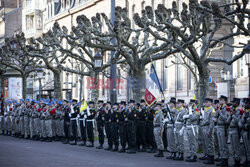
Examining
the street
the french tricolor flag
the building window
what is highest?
the building window

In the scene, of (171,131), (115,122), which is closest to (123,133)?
(115,122)

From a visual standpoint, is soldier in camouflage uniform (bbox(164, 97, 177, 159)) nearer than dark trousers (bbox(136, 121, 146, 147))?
Yes

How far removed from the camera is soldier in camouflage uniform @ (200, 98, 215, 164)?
16.7 m

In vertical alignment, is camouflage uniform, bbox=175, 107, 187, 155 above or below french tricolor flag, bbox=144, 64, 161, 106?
below

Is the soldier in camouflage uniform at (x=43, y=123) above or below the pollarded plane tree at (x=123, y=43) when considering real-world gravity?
below

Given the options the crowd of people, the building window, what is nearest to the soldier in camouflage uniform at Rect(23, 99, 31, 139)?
the crowd of people

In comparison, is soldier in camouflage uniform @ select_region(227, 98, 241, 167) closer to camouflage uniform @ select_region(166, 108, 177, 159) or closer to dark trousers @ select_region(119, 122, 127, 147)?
camouflage uniform @ select_region(166, 108, 177, 159)

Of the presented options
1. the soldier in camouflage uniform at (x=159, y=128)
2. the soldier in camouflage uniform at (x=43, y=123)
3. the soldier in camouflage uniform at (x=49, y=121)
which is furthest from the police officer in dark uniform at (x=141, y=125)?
the soldier in camouflage uniform at (x=43, y=123)

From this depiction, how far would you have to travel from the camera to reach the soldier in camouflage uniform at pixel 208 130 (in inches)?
658

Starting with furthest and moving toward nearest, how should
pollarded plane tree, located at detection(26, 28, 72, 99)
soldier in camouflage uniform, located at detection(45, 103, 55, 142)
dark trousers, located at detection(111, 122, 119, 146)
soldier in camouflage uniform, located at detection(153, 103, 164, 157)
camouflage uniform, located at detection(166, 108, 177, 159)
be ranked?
1. pollarded plane tree, located at detection(26, 28, 72, 99)
2. soldier in camouflage uniform, located at detection(45, 103, 55, 142)
3. dark trousers, located at detection(111, 122, 119, 146)
4. soldier in camouflage uniform, located at detection(153, 103, 164, 157)
5. camouflage uniform, located at detection(166, 108, 177, 159)

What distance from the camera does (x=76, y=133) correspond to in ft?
83.1

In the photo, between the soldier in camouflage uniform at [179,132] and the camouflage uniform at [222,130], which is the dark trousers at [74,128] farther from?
the camouflage uniform at [222,130]

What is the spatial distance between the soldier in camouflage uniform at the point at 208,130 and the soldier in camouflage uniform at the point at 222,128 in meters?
0.35

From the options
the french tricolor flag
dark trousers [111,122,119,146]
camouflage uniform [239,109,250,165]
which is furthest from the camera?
dark trousers [111,122,119,146]
